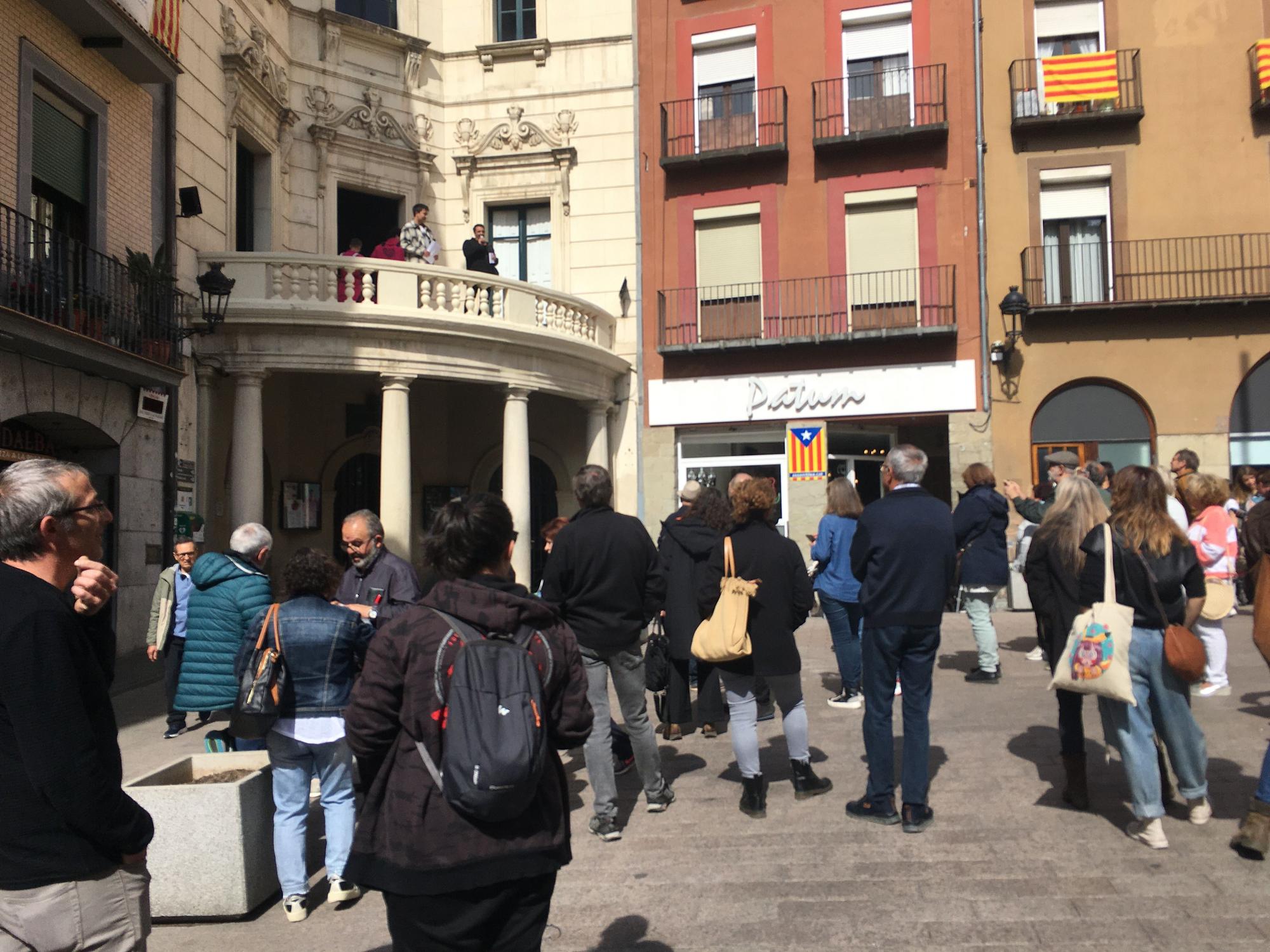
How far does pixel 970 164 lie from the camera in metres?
17.9

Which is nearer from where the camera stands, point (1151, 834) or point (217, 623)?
point (1151, 834)

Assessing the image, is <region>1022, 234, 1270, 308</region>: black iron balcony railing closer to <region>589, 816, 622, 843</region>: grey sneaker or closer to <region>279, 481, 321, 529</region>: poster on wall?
<region>279, 481, 321, 529</region>: poster on wall

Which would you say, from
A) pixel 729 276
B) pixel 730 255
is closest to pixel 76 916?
pixel 729 276

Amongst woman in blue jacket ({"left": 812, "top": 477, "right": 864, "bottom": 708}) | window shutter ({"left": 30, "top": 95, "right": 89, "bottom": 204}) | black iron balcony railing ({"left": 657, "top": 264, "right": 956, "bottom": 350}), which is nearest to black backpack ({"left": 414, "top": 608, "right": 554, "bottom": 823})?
woman in blue jacket ({"left": 812, "top": 477, "right": 864, "bottom": 708})

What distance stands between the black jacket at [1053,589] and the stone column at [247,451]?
1084 centimetres

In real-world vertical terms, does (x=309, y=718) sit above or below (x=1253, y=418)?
below

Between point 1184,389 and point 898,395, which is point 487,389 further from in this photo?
point 1184,389

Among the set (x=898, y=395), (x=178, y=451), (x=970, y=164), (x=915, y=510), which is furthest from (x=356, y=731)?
(x=970, y=164)

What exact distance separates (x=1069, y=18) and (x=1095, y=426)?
678cm

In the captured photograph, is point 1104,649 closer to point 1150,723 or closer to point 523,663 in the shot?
point 1150,723

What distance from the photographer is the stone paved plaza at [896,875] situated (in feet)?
14.4

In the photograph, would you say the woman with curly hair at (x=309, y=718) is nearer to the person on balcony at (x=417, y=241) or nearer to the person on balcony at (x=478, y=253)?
the person on balcony at (x=417, y=241)

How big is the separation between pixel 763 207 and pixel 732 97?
2126mm

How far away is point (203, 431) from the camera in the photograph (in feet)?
47.4
